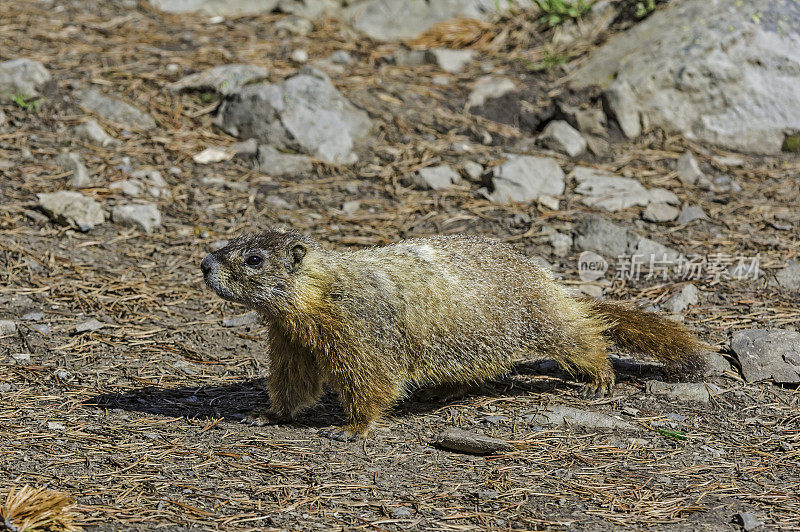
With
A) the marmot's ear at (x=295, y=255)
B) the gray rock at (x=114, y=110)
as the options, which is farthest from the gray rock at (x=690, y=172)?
the gray rock at (x=114, y=110)

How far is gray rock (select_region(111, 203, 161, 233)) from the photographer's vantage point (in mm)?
7297

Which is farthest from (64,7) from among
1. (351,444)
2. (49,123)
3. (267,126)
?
(351,444)

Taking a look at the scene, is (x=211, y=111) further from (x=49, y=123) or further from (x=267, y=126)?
(x=49, y=123)

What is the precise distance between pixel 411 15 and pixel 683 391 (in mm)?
7539

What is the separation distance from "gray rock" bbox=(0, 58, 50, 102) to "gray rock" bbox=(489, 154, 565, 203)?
5040 mm

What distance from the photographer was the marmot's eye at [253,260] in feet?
15.6

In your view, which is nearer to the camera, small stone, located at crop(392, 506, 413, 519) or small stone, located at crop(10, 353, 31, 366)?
small stone, located at crop(392, 506, 413, 519)

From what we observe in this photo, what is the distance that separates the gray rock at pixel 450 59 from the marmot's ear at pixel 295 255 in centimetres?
612

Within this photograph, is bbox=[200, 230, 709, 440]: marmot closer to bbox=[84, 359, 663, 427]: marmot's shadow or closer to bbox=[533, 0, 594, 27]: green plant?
bbox=[84, 359, 663, 427]: marmot's shadow

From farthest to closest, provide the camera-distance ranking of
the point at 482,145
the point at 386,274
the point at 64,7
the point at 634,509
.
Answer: the point at 64,7 < the point at 482,145 < the point at 386,274 < the point at 634,509

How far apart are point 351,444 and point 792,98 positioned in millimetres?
6753

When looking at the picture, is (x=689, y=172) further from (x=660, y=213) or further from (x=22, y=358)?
(x=22, y=358)

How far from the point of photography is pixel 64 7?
10.7 metres
